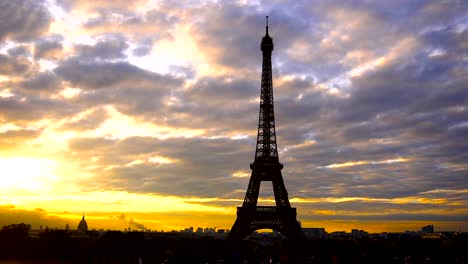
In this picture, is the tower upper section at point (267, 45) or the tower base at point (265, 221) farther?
the tower upper section at point (267, 45)

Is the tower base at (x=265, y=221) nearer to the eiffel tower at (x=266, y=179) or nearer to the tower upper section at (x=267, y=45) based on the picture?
the eiffel tower at (x=266, y=179)

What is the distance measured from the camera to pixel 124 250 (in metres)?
85.1

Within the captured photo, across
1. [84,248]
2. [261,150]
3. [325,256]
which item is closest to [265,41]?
[261,150]

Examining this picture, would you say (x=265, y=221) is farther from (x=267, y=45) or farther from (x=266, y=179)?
(x=267, y=45)

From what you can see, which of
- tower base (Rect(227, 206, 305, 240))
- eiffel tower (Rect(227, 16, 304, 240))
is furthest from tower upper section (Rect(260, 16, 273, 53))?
tower base (Rect(227, 206, 305, 240))

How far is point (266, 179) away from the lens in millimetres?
83125

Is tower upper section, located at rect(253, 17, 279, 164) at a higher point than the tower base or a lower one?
higher

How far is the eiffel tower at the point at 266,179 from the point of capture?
81.9m

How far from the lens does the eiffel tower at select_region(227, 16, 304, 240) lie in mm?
81875

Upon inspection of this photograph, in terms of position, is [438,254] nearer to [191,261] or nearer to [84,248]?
[191,261]

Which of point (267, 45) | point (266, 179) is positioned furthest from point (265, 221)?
point (267, 45)

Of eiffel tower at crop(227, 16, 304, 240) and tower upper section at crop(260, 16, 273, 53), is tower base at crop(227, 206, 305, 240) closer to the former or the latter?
eiffel tower at crop(227, 16, 304, 240)

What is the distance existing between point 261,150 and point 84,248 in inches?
1357

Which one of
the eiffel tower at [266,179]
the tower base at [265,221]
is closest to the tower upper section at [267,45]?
the eiffel tower at [266,179]
